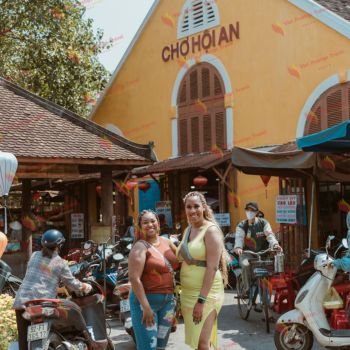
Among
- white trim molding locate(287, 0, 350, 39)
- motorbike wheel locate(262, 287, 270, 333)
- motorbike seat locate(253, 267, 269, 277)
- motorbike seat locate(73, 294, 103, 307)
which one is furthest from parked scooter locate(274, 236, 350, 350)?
white trim molding locate(287, 0, 350, 39)

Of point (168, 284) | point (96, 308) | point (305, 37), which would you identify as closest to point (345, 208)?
point (305, 37)

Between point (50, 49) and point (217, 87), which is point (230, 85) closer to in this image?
point (217, 87)

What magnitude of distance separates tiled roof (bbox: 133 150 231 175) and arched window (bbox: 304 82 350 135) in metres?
2.14

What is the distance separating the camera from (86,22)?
69.7 ft

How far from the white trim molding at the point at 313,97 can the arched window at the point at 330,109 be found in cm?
7

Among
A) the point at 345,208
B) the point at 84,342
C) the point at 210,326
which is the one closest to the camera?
the point at 210,326

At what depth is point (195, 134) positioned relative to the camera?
17.6 metres

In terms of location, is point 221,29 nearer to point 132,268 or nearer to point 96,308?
point 96,308

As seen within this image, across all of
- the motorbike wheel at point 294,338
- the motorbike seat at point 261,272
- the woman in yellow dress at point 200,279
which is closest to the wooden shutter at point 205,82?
the motorbike seat at point 261,272

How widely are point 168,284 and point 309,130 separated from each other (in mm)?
10510

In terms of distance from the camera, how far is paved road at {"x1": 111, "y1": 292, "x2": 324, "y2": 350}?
24.5 feet

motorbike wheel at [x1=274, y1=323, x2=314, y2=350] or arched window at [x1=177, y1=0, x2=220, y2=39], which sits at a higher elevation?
arched window at [x1=177, y1=0, x2=220, y2=39]

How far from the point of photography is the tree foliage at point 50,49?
761 inches

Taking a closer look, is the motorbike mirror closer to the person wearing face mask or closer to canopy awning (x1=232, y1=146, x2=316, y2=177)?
the person wearing face mask
